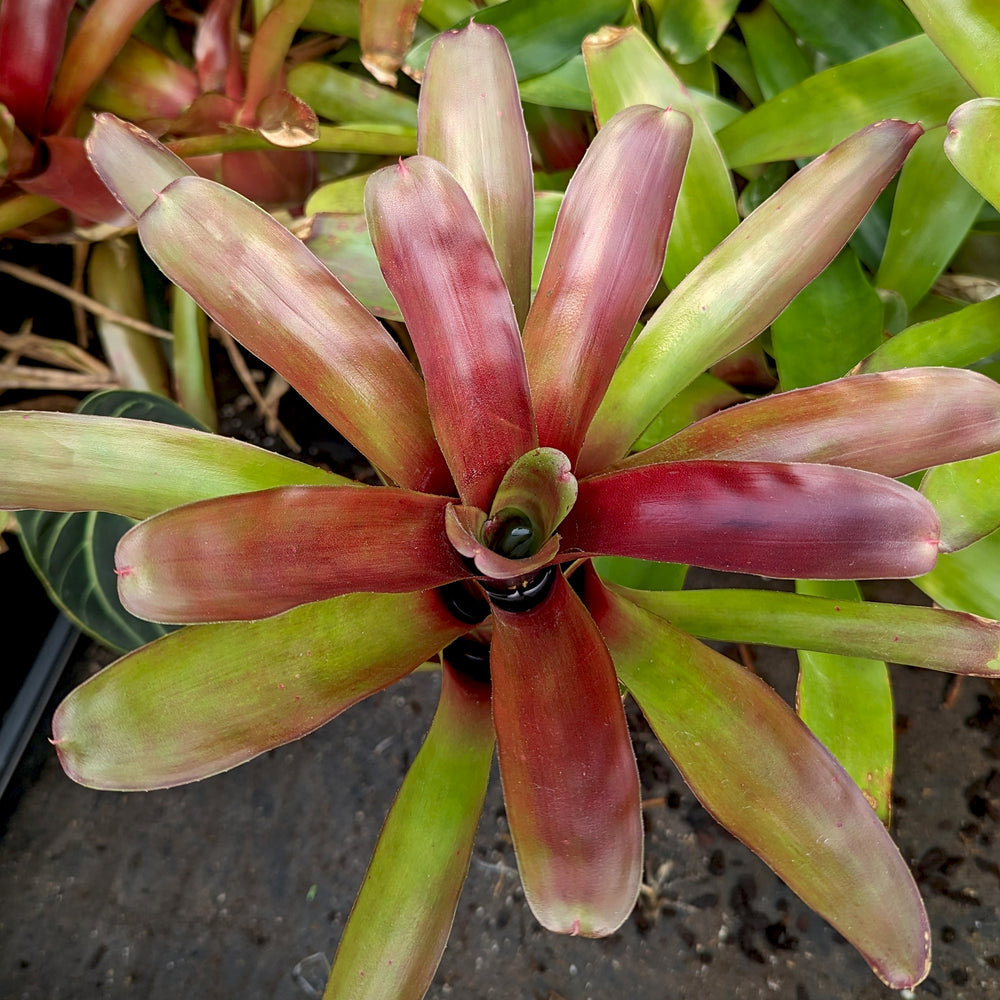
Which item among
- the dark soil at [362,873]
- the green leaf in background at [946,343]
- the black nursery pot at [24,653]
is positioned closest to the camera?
the green leaf in background at [946,343]

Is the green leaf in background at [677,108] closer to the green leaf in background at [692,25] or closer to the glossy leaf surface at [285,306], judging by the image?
the green leaf in background at [692,25]

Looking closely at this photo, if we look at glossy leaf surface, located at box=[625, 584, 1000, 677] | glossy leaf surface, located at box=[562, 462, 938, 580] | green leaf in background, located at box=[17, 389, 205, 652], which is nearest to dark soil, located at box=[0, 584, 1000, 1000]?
green leaf in background, located at box=[17, 389, 205, 652]

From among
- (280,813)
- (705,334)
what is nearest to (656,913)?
(280,813)

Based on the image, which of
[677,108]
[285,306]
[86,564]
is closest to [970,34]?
[677,108]

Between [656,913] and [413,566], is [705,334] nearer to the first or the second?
[413,566]

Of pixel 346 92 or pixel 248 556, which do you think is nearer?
pixel 248 556

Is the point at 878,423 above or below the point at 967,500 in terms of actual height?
above

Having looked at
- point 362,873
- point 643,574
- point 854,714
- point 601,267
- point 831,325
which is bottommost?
point 362,873

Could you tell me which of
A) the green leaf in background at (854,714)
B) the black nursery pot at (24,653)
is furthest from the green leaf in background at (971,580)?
the black nursery pot at (24,653)

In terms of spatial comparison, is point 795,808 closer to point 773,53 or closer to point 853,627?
point 853,627
